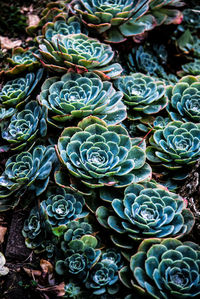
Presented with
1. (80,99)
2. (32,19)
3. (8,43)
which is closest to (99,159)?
(80,99)

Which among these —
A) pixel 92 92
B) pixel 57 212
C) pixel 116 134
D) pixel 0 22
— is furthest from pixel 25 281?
pixel 0 22

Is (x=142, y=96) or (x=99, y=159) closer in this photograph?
(x=99, y=159)

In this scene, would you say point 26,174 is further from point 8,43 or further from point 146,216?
point 8,43

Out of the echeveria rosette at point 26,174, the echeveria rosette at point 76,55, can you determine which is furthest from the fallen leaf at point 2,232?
the echeveria rosette at point 76,55

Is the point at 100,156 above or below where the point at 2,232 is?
above

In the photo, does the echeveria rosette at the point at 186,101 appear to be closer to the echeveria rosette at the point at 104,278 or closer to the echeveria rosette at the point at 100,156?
the echeveria rosette at the point at 100,156
